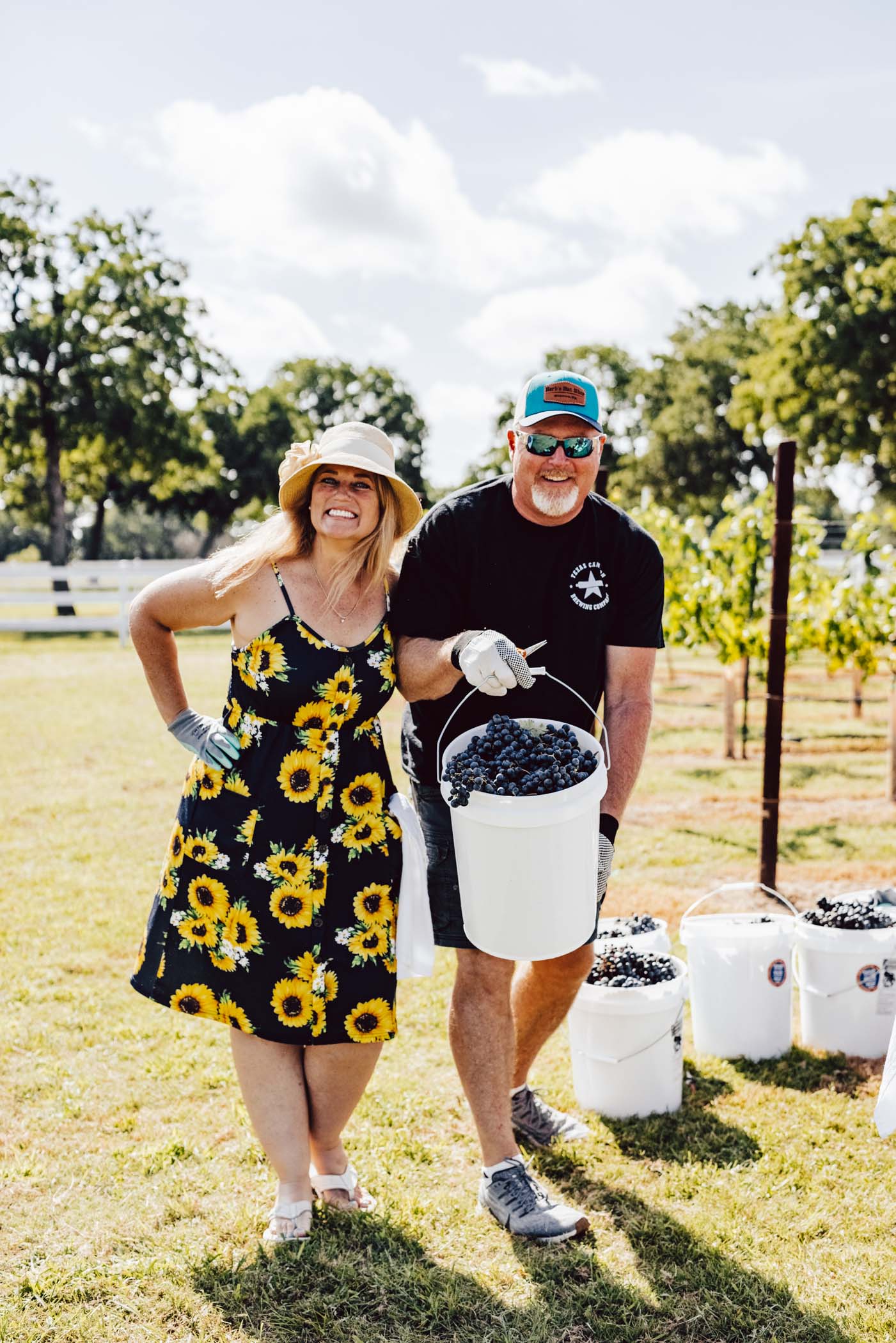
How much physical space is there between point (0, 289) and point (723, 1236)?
29.0m

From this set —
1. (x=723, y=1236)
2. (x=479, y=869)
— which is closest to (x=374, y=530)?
(x=479, y=869)

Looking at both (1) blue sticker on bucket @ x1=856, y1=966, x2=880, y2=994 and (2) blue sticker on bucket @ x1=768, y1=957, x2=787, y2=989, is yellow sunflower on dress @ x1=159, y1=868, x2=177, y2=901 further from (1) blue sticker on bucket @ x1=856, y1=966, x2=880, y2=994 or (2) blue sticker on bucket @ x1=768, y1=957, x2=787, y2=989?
(1) blue sticker on bucket @ x1=856, y1=966, x2=880, y2=994

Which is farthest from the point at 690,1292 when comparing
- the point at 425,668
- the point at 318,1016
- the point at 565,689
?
the point at 425,668

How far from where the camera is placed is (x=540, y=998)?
3008 millimetres

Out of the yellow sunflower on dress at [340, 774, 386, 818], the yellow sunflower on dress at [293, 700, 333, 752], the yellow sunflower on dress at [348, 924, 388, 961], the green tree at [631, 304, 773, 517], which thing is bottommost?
the yellow sunflower on dress at [348, 924, 388, 961]

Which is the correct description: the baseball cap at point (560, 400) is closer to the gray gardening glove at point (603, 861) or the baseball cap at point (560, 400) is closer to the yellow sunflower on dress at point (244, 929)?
the gray gardening glove at point (603, 861)

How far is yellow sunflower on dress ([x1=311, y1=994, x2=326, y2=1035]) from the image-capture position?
252 cm

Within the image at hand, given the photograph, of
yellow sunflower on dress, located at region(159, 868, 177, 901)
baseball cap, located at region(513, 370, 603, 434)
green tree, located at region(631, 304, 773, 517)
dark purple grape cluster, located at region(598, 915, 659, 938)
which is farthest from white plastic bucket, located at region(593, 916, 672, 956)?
green tree, located at region(631, 304, 773, 517)

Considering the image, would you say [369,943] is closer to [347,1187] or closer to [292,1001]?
[292,1001]

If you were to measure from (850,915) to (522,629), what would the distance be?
5.70ft

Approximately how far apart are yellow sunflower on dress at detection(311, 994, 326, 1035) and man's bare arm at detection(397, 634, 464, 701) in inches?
30.2

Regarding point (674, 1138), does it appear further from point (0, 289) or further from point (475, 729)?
point (0, 289)

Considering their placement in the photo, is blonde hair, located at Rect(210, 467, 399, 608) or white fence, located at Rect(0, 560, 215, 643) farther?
white fence, located at Rect(0, 560, 215, 643)

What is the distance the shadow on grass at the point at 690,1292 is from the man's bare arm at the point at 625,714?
3.31 ft
